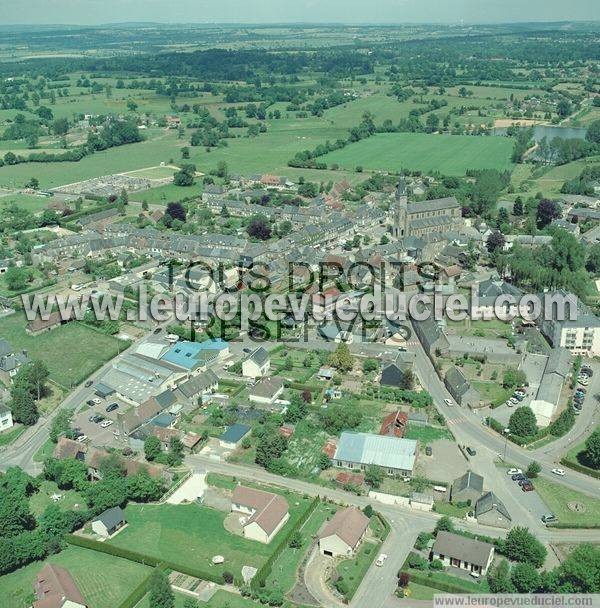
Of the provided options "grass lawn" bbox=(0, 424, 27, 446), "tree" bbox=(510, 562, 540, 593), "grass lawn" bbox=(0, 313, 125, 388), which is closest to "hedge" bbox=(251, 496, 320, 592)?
"tree" bbox=(510, 562, 540, 593)

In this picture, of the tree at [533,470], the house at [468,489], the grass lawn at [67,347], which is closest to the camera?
the house at [468,489]

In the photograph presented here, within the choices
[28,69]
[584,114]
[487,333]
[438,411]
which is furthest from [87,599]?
[28,69]

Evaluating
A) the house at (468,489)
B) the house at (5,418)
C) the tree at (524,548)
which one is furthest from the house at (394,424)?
the house at (5,418)

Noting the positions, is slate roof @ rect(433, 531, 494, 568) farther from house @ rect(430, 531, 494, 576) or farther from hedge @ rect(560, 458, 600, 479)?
hedge @ rect(560, 458, 600, 479)

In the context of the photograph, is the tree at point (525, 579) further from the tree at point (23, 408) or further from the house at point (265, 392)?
the tree at point (23, 408)

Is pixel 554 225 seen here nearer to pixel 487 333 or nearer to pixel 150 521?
pixel 487 333

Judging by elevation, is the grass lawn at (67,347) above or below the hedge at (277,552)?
below

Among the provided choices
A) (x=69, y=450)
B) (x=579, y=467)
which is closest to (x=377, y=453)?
(x=579, y=467)
